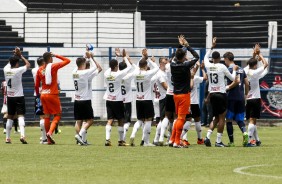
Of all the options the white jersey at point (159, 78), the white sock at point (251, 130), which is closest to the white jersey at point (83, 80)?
the white jersey at point (159, 78)

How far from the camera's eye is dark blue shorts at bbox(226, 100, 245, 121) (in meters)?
23.5

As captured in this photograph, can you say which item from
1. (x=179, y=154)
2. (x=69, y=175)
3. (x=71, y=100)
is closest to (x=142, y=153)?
(x=179, y=154)

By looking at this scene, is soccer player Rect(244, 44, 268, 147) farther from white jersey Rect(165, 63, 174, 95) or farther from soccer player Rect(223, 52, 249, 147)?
white jersey Rect(165, 63, 174, 95)

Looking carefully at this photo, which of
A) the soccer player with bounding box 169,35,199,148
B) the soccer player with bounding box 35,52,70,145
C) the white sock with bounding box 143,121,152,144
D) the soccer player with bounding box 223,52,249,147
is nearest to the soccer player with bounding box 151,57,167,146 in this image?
the white sock with bounding box 143,121,152,144

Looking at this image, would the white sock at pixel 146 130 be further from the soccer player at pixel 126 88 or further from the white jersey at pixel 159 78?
the white jersey at pixel 159 78

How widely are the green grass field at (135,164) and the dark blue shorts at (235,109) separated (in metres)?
0.97

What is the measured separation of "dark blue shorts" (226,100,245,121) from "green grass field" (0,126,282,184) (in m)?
0.97

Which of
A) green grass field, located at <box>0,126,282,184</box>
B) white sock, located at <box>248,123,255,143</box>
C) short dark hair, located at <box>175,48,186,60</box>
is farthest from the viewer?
white sock, located at <box>248,123,255,143</box>

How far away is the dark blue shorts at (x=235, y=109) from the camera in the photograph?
23.5 m

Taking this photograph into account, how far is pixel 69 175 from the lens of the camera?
623 inches

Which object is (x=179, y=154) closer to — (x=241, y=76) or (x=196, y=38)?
(x=241, y=76)

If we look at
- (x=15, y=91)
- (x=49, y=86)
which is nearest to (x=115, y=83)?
(x=49, y=86)

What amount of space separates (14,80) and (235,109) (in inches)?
220

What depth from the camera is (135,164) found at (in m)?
17.9
